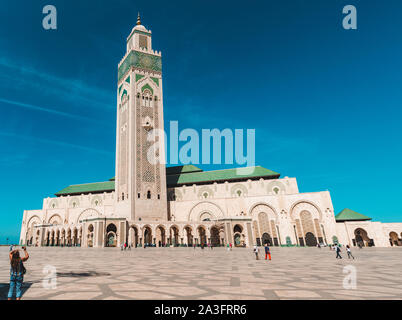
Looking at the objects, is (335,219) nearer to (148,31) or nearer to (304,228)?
(304,228)

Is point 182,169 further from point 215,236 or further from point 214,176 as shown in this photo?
point 215,236

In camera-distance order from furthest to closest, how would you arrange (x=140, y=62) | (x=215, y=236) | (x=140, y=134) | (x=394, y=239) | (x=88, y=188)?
(x=88, y=188) < (x=140, y=62) < (x=140, y=134) < (x=215, y=236) < (x=394, y=239)

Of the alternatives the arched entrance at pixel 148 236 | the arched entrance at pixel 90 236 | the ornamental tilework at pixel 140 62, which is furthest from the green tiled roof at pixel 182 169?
the ornamental tilework at pixel 140 62

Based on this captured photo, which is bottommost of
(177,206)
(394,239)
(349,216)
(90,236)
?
(394,239)

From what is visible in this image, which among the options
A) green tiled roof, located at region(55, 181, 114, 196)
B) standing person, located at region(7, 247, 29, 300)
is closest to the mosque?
green tiled roof, located at region(55, 181, 114, 196)

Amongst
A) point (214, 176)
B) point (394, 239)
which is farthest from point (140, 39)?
point (394, 239)

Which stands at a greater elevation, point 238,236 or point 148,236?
point 148,236

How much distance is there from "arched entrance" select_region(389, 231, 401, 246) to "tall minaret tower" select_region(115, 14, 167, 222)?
37.2 metres

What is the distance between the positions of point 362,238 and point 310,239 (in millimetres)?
8512

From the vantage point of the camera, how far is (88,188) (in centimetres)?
5812

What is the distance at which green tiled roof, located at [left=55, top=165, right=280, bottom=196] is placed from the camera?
49688mm
